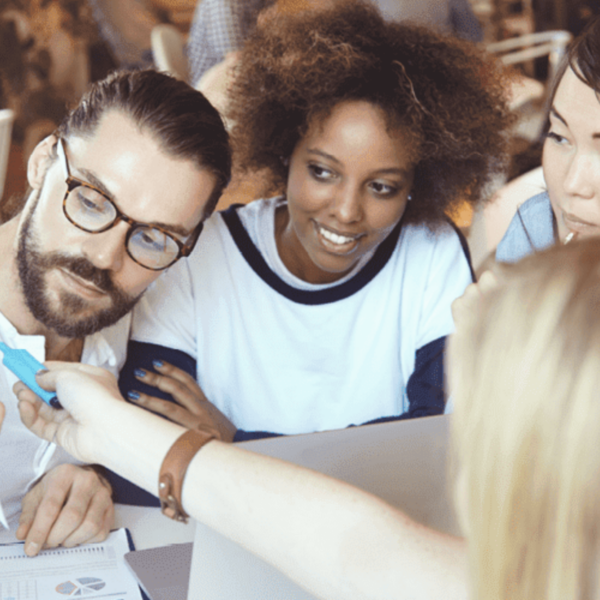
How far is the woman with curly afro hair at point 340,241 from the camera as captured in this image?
4.67 ft

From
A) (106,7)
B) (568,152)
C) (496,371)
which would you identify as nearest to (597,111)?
(568,152)

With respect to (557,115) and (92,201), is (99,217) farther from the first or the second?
(557,115)

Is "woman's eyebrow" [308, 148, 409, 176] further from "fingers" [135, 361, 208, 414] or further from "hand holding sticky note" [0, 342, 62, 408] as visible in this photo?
"hand holding sticky note" [0, 342, 62, 408]

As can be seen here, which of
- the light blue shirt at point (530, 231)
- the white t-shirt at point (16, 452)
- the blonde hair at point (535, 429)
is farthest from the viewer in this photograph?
the light blue shirt at point (530, 231)

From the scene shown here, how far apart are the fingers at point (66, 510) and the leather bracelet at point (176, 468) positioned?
31 cm

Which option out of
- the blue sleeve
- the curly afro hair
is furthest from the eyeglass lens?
the curly afro hair

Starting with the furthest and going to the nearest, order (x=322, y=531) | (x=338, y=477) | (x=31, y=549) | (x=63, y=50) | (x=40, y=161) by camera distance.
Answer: (x=63, y=50) → (x=40, y=161) → (x=31, y=549) → (x=338, y=477) → (x=322, y=531)

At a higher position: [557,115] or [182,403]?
[557,115]

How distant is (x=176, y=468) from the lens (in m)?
0.72

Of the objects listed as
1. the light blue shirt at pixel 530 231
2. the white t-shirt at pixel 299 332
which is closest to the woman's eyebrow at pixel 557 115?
the light blue shirt at pixel 530 231

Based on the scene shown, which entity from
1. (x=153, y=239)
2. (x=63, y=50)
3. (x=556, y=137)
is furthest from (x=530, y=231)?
(x=63, y=50)

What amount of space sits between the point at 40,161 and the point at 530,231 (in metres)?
0.89

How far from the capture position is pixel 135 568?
0.91 meters

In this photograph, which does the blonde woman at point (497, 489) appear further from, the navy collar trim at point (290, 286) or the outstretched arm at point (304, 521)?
the navy collar trim at point (290, 286)
